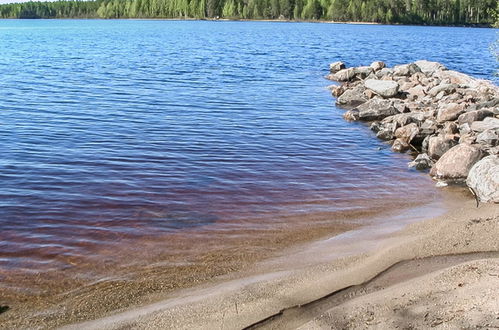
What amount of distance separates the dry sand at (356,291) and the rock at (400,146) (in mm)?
7754

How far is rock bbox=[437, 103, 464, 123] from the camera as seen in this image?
19484 mm

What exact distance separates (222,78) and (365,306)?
28.6m

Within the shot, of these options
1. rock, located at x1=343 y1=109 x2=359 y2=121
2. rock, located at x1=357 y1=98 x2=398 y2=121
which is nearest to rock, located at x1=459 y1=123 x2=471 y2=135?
rock, located at x1=357 y1=98 x2=398 y2=121

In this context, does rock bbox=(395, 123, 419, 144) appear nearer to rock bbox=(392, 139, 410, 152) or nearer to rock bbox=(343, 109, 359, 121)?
rock bbox=(392, 139, 410, 152)

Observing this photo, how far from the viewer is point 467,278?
291 inches

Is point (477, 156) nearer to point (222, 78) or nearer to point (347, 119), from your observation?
point (347, 119)

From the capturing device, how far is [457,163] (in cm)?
1382

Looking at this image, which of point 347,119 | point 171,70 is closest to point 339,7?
point 171,70

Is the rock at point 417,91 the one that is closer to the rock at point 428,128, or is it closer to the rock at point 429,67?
the rock at point 429,67

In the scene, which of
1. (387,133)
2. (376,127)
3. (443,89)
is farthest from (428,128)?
(443,89)

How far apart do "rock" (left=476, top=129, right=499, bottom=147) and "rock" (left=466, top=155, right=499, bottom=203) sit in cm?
325

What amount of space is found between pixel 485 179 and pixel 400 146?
550 centimetres

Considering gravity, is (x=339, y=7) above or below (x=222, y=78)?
above

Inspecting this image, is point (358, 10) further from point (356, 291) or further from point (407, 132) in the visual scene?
point (356, 291)
